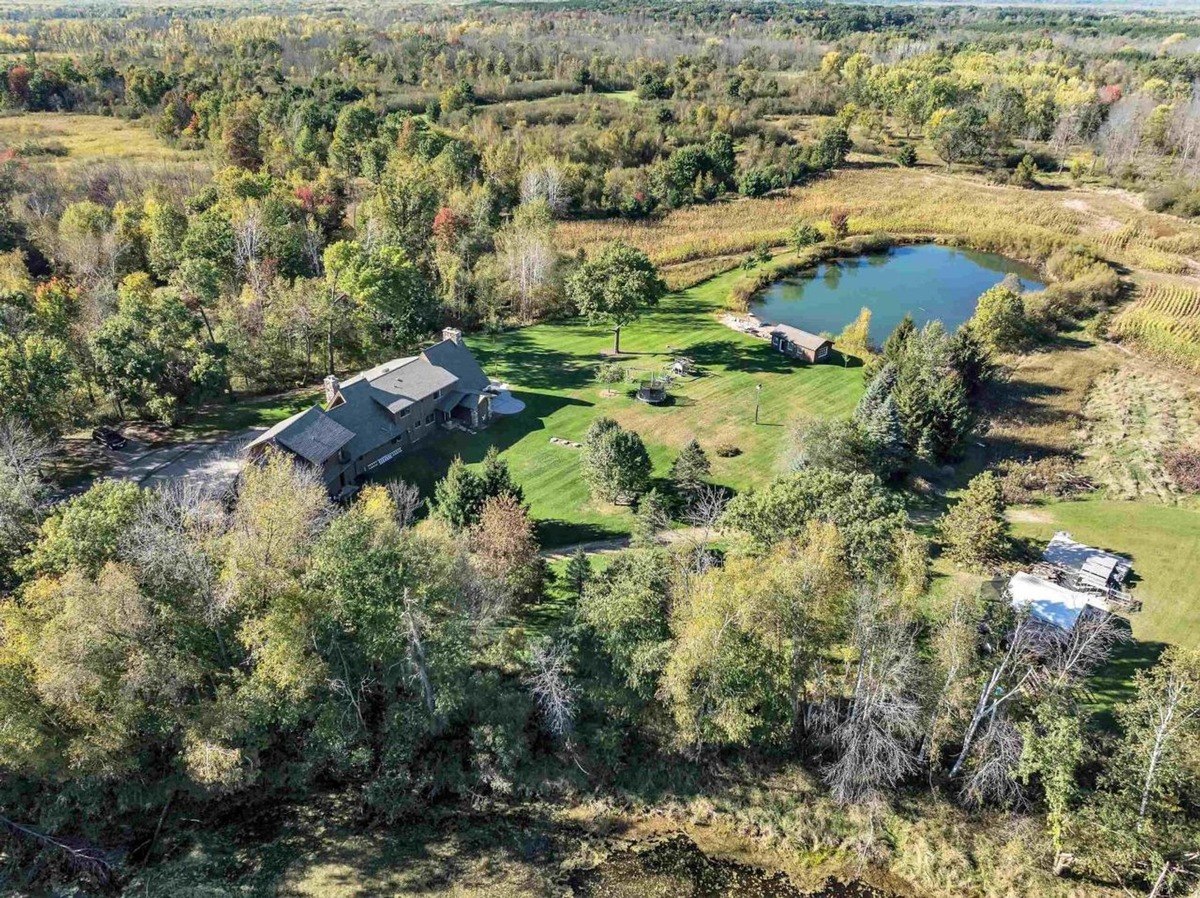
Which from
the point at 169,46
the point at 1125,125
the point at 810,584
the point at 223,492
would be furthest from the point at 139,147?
the point at 1125,125

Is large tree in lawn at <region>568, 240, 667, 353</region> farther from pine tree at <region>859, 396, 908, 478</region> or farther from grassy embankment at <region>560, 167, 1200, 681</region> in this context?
pine tree at <region>859, 396, 908, 478</region>

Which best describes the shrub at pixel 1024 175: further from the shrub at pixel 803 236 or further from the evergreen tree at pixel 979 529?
the evergreen tree at pixel 979 529

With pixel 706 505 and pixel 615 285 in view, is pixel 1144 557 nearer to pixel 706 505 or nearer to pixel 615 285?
pixel 706 505


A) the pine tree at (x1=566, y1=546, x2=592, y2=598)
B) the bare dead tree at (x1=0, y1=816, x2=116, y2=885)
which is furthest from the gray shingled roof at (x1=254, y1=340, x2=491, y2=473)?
the bare dead tree at (x1=0, y1=816, x2=116, y2=885)

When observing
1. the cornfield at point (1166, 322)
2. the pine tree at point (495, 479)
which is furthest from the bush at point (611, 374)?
Result: the cornfield at point (1166, 322)

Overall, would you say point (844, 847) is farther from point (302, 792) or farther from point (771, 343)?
point (771, 343)

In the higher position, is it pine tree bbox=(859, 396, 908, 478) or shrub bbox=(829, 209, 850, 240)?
shrub bbox=(829, 209, 850, 240)
